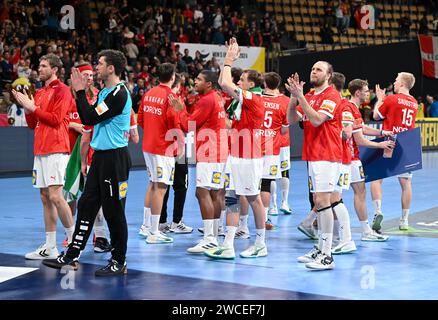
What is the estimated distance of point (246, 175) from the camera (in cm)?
827

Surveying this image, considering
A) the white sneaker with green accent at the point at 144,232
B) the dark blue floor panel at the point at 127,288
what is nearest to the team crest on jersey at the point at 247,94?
the dark blue floor panel at the point at 127,288

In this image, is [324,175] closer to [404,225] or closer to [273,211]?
[404,225]

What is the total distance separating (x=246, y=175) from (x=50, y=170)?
2.15 m

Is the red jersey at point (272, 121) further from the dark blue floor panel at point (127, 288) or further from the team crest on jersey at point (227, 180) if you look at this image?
the dark blue floor panel at point (127, 288)

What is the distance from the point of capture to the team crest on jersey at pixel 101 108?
23.2 feet

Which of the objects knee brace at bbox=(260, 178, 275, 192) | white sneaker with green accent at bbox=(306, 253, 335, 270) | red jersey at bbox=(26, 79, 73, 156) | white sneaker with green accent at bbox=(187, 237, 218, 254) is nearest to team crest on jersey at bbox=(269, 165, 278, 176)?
knee brace at bbox=(260, 178, 275, 192)

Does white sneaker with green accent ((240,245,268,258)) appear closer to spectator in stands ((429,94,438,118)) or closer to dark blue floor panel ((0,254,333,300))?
dark blue floor panel ((0,254,333,300))

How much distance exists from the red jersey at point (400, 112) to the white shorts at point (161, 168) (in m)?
3.18

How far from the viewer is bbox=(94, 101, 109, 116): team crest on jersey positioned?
23.2ft

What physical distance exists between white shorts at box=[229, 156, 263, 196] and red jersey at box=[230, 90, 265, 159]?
69mm
